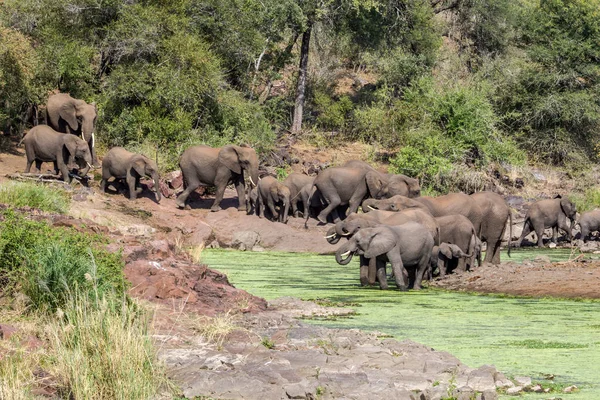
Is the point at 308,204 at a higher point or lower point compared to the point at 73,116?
lower

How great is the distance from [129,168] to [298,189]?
191 inches

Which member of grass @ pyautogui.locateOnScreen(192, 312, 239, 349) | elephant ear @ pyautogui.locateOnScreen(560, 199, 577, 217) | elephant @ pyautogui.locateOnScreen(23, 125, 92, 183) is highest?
elephant @ pyautogui.locateOnScreen(23, 125, 92, 183)

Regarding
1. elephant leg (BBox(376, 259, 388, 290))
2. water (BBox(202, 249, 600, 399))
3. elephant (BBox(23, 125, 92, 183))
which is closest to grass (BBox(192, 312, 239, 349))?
water (BBox(202, 249, 600, 399))

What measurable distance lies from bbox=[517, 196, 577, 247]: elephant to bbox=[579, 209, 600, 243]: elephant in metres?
0.35

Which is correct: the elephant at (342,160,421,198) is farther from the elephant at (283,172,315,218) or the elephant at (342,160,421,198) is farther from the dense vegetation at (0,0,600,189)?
the dense vegetation at (0,0,600,189)

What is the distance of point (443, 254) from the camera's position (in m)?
18.6

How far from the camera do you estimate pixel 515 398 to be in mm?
8477

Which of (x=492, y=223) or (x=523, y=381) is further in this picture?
(x=492, y=223)

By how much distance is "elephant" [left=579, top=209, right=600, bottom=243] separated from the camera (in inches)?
1170

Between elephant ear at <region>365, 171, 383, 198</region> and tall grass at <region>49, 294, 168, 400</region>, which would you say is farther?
elephant ear at <region>365, 171, 383, 198</region>

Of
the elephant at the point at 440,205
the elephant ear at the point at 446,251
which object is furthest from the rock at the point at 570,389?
the elephant at the point at 440,205

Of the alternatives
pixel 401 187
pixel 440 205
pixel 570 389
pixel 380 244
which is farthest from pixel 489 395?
pixel 401 187

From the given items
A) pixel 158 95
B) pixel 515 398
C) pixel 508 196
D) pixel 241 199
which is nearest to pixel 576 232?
pixel 508 196

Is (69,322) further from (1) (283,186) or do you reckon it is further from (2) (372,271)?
(1) (283,186)
